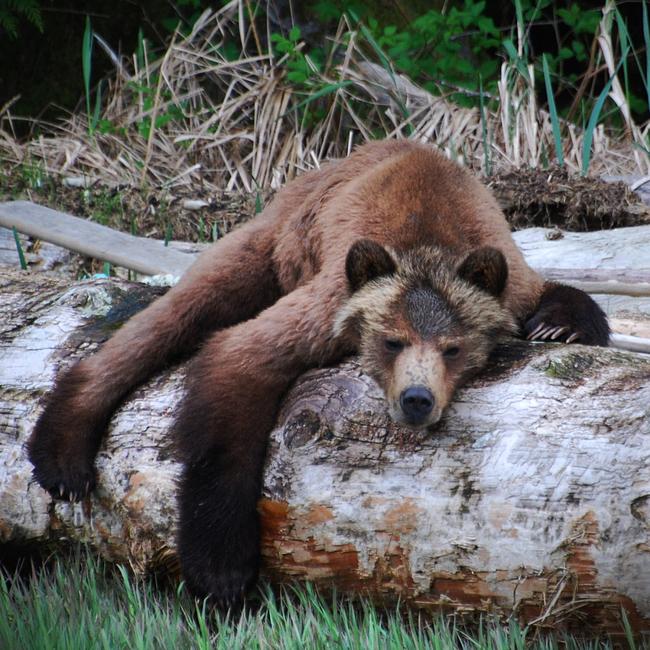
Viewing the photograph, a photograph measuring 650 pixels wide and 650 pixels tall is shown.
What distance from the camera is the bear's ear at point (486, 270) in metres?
3.98

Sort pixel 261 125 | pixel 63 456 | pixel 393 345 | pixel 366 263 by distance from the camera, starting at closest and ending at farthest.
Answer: pixel 393 345, pixel 366 263, pixel 63 456, pixel 261 125

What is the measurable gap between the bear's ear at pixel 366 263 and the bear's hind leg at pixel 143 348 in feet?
3.08

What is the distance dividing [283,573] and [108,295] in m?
2.00

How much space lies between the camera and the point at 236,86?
10.8 metres

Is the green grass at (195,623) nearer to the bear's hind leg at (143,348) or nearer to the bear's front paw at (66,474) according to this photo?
the bear's front paw at (66,474)

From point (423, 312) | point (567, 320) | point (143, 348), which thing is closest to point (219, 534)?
point (143, 348)

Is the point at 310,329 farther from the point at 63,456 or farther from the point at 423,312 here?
the point at 63,456

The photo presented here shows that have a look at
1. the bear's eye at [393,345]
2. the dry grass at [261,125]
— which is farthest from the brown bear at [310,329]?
the dry grass at [261,125]

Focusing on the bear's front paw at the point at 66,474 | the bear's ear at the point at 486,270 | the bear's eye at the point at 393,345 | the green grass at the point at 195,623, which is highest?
the bear's ear at the point at 486,270

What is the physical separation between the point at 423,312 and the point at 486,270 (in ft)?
1.07

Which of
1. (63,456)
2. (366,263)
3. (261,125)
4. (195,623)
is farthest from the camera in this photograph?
(261,125)

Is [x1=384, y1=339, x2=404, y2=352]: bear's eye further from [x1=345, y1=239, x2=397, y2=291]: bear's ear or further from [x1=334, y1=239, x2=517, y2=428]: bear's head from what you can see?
[x1=345, y1=239, x2=397, y2=291]: bear's ear

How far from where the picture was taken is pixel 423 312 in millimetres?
4016

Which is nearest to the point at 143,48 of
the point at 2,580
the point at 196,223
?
the point at 196,223
